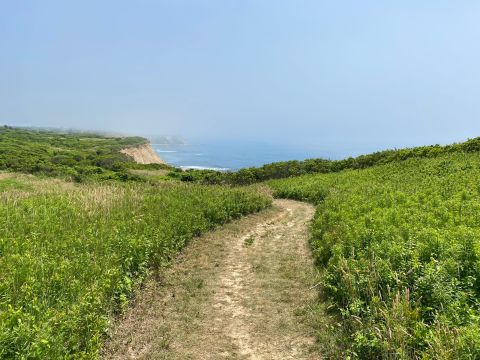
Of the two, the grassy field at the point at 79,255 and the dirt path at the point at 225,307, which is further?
the dirt path at the point at 225,307

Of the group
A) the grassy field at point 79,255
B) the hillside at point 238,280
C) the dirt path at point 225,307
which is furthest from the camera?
the dirt path at point 225,307

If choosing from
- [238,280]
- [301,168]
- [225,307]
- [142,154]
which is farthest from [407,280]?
[142,154]

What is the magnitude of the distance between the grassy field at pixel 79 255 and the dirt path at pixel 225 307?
621 millimetres

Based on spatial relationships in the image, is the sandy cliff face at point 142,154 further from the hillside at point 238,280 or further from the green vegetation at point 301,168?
the hillside at point 238,280

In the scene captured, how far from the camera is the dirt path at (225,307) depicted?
23.6 ft

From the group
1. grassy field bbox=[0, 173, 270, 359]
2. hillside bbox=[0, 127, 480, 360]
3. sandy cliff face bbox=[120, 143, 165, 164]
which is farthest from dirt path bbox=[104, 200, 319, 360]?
sandy cliff face bbox=[120, 143, 165, 164]

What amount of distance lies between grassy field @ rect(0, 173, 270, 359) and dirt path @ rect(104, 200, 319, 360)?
0.62 metres

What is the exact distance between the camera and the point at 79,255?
895 centimetres

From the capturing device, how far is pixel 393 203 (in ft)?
47.6

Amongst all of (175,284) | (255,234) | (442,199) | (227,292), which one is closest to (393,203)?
(442,199)

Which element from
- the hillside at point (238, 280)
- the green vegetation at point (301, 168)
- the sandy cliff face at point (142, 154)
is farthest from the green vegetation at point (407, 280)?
the sandy cliff face at point (142, 154)

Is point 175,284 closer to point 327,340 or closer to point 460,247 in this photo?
point 327,340

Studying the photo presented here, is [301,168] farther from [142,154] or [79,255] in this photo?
[142,154]

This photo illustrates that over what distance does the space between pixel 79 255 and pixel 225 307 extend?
3.83m
